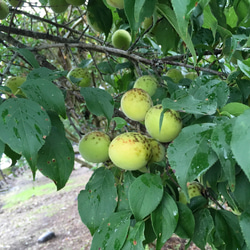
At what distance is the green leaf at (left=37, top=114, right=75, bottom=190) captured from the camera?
667mm

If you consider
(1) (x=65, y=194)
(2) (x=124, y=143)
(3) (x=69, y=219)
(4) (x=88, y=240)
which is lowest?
(1) (x=65, y=194)

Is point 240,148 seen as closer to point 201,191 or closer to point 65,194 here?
point 201,191

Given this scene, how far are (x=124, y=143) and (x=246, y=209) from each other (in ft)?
1.15

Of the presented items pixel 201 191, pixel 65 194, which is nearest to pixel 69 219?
pixel 65 194

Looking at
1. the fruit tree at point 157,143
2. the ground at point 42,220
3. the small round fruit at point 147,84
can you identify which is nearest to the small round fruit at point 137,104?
the fruit tree at point 157,143

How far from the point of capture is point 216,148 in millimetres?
444

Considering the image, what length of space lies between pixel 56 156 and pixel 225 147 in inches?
16.8

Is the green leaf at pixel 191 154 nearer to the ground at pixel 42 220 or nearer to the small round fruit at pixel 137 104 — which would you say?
the small round fruit at pixel 137 104

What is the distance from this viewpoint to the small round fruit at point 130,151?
70 centimetres

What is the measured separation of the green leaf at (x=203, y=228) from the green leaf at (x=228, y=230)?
0.12ft

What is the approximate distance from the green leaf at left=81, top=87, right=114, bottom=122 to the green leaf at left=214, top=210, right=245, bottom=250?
47cm

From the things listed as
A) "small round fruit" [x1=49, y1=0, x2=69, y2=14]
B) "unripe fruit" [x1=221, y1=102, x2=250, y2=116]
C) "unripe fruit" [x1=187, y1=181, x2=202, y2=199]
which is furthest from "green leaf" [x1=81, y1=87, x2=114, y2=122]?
"small round fruit" [x1=49, y1=0, x2=69, y2=14]

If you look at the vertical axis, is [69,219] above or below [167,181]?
below

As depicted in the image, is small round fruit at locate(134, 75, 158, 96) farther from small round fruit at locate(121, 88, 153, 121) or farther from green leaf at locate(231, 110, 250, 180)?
green leaf at locate(231, 110, 250, 180)
